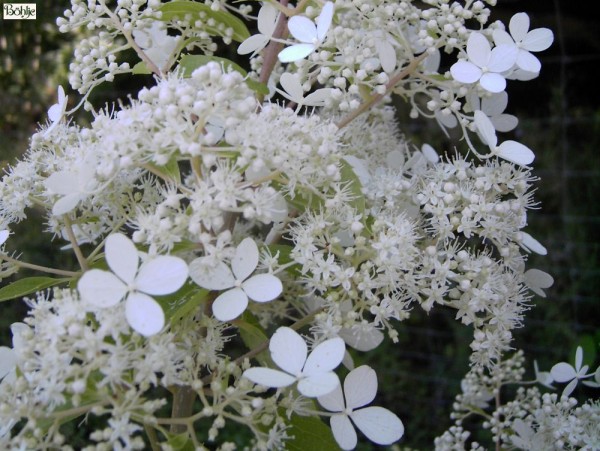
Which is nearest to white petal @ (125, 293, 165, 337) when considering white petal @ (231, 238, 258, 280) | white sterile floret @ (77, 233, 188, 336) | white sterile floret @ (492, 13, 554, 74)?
white sterile floret @ (77, 233, 188, 336)

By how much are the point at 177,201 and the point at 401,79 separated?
355mm

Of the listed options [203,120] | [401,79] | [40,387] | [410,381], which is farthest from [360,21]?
[410,381]

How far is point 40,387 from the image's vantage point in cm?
62

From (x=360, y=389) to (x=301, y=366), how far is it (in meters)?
0.09

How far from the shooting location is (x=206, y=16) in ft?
2.93

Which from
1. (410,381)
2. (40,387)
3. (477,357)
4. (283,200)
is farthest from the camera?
(410,381)

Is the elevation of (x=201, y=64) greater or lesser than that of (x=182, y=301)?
greater

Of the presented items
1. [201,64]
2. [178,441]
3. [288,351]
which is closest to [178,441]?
[178,441]

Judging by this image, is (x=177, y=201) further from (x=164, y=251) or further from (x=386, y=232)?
(x=386, y=232)

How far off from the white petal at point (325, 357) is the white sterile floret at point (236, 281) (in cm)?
7

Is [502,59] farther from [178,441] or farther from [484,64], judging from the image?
[178,441]

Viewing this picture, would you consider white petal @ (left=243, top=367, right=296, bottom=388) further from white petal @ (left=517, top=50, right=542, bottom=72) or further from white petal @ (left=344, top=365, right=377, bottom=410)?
white petal @ (left=517, top=50, right=542, bottom=72)

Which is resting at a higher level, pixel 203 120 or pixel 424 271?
pixel 203 120

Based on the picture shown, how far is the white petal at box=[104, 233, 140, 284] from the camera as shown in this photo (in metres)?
0.62
